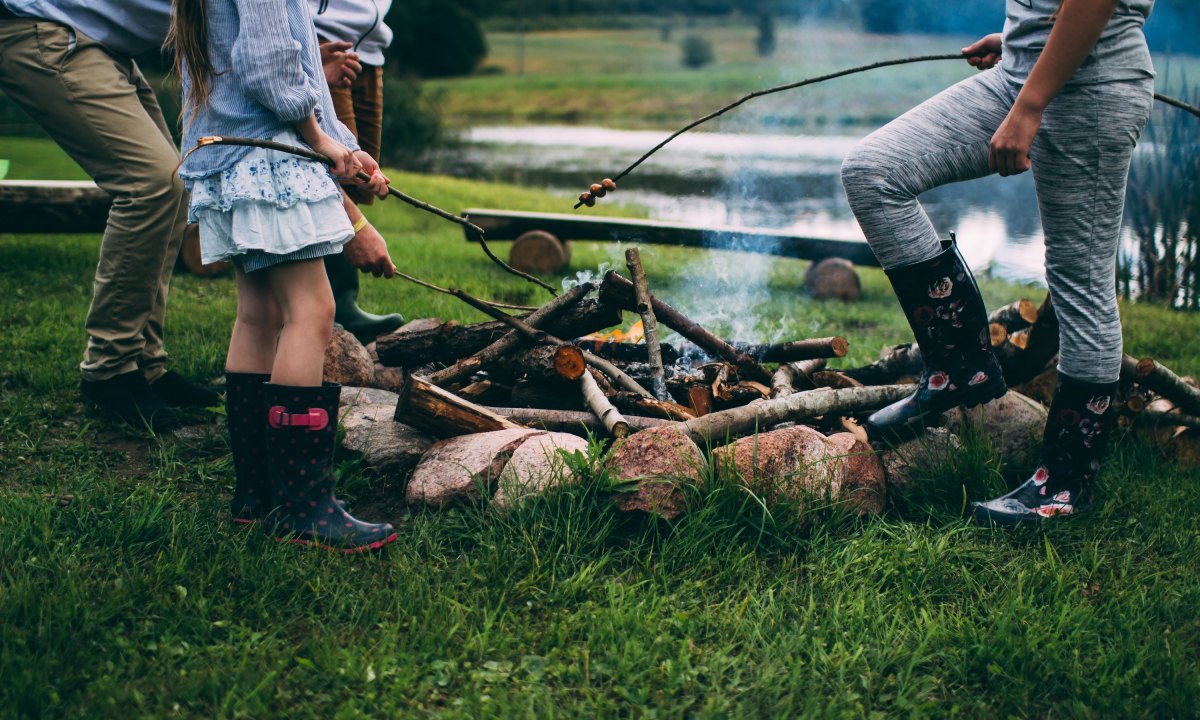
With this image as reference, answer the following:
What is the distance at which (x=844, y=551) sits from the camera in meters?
2.70

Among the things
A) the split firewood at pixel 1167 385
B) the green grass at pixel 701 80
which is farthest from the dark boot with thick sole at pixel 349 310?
the green grass at pixel 701 80

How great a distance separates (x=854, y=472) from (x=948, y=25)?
18.9 ft

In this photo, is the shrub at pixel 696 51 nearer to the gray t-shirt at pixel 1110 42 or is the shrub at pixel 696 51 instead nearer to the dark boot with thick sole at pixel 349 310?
the dark boot with thick sole at pixel 349 310

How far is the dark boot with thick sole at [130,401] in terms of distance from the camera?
364 cm

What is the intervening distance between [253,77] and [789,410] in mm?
1966

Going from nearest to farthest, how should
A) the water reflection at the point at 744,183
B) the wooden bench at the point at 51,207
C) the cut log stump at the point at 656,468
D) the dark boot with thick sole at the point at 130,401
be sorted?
the cut log stump at the point at 656,468
the dark boot with thick sole at the point at 130,401
the wooden bench at the point at 51,207
the water reflection at the point at 744,183

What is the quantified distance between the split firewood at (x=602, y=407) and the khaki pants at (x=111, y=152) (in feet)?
5.53

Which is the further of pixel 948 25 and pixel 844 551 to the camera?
pixel 948 25

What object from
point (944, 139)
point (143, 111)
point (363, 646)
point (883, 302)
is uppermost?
point (944, 139)

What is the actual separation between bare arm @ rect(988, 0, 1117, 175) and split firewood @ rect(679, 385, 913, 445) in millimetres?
998

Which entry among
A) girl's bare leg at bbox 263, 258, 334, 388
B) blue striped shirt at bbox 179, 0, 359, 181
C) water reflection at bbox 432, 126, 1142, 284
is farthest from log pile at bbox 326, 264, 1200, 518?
water reflection at bbox 432, 126, 1142, 284

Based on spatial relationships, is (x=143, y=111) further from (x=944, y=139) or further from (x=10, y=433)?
(x=944, y=139)

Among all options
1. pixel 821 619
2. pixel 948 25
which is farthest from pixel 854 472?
pixel 948 25

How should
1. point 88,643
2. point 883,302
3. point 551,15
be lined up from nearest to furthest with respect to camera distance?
point 88,643 < point 883,302 < point 551,15
